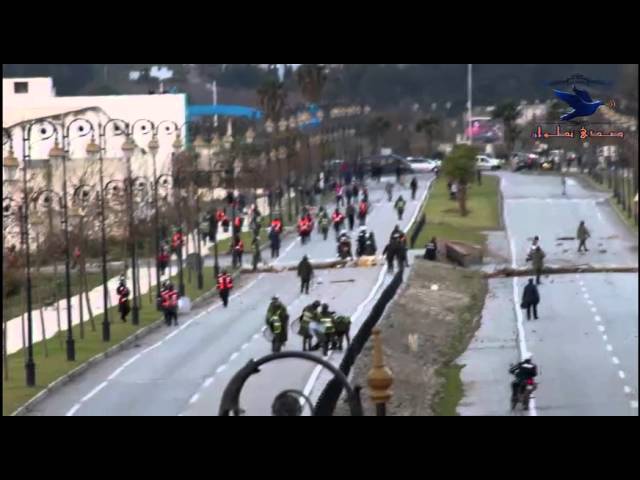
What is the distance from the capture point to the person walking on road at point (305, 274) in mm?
20639

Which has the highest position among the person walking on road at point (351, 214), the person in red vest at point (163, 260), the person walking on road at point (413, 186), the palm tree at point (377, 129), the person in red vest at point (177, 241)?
the palm tree at point (377, 129)

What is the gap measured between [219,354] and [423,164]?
417 centimetres

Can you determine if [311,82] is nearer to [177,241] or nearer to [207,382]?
[177,241]

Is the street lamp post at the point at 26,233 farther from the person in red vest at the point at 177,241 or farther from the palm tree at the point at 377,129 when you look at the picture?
the palm tree at the point at 377,129

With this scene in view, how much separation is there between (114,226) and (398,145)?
7272 millimetres

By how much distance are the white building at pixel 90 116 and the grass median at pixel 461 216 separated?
499 cm

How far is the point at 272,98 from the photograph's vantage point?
1499 inches

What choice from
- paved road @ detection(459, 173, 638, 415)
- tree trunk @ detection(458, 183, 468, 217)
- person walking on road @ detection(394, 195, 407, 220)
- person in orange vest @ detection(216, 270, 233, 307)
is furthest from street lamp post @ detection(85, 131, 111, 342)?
paved road @ detection(459, 173, 638, 415)

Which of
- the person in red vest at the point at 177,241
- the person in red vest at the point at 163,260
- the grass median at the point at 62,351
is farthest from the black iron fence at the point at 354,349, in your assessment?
the person in red vest at the point at 177,241

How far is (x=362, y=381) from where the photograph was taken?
1555cm

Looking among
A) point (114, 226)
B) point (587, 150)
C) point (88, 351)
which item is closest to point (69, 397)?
point (88, 351)

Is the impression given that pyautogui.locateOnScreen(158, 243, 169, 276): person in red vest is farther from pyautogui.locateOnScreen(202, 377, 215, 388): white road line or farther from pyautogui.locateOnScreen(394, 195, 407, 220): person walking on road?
pyautogui.locateOnScreen(202, 377, 215, 388): white road line

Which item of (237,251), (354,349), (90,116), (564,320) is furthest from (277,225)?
(354,349)

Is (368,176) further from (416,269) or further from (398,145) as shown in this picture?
(416,269)
